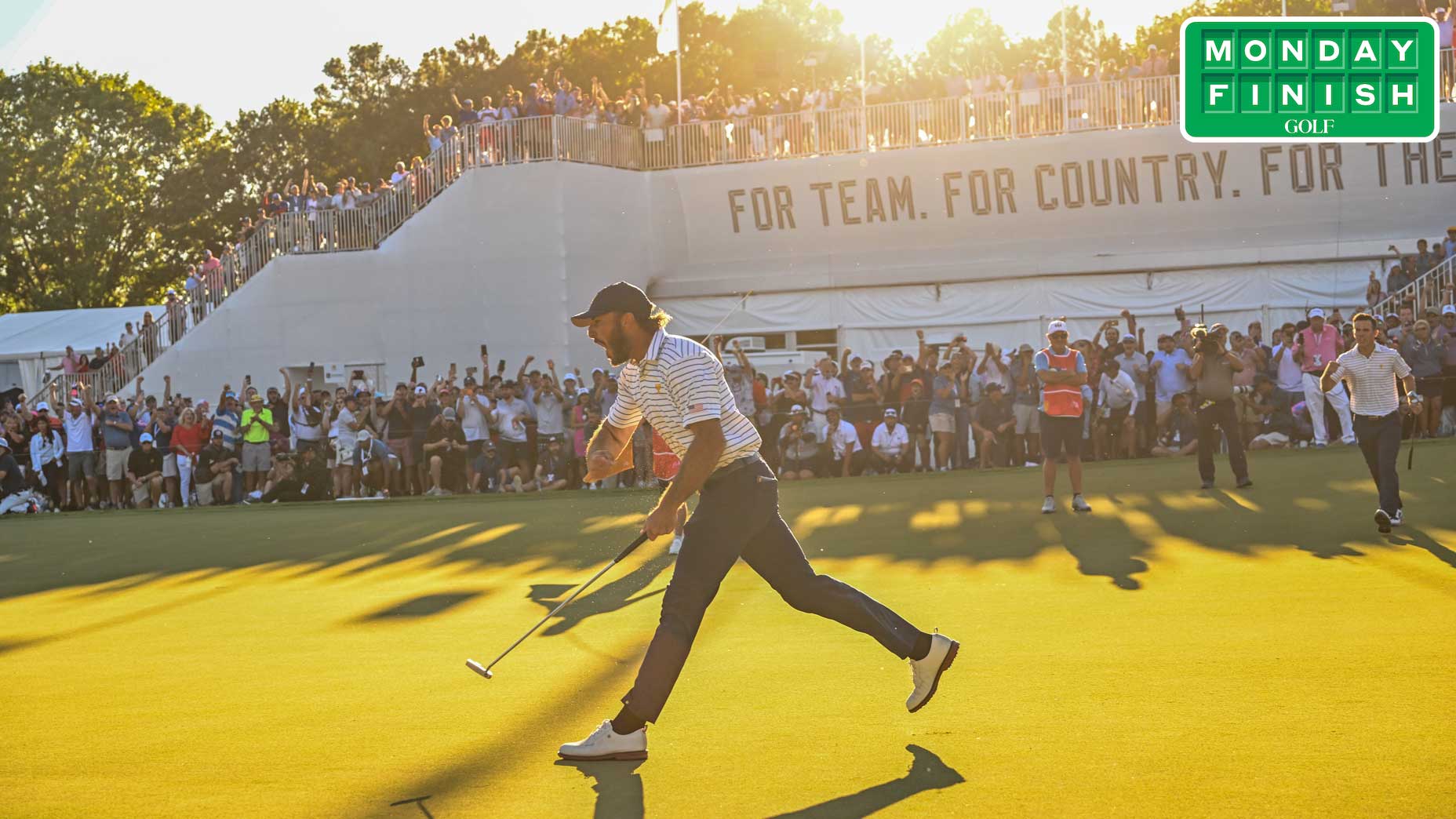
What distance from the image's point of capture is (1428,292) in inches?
1011

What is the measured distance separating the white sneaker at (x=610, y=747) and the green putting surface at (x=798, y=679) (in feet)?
0.17

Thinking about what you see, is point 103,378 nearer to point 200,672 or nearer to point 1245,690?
point 200,672

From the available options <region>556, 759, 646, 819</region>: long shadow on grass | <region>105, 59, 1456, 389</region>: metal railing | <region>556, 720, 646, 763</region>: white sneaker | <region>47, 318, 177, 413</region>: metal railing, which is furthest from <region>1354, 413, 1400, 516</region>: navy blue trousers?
<region>47, 318, 177, 413</region>: metal railing

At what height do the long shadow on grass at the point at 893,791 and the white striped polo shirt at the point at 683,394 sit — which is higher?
the white striped polo shirt at the point at 683,394

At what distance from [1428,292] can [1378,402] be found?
14.5 meters

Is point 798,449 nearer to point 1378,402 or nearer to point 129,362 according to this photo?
point 1378,402

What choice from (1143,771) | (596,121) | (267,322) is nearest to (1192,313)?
(596,121)

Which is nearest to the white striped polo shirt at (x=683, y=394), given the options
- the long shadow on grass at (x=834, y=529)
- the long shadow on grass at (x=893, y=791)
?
the long shadow on grass at (x=893, y=791)

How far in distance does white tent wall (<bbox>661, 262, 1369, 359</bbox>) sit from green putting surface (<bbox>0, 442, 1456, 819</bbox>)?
1493 cm

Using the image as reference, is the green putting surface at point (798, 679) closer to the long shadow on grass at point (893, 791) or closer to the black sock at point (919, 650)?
the long shadow on grass at point (893, 791)

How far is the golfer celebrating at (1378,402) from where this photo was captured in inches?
503

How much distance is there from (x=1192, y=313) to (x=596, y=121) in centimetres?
A: 1367

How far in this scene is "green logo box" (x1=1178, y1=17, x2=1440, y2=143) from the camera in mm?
21719

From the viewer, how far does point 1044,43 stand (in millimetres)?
82750
